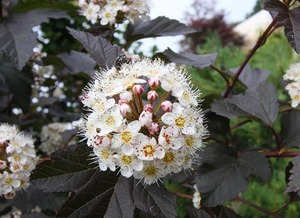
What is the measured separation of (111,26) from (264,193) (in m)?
1.38

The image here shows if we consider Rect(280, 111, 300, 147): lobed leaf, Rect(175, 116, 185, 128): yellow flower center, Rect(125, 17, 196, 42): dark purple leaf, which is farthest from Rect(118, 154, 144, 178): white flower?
Rect(125, 17, 196, 42): dark purple leaf

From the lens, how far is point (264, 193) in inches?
95.5

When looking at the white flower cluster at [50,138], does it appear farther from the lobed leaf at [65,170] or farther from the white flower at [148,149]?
the white flower at [148,149]

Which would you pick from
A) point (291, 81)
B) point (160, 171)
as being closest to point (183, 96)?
point (160, 171)

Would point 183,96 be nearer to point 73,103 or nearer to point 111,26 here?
point 111,26

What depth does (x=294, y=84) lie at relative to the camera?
142 centimetres

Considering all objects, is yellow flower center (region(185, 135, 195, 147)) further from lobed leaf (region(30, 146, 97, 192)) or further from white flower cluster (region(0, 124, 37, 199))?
white flower cluster (region(0, 124, 37, 199))

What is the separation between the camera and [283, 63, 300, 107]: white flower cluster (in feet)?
4.59

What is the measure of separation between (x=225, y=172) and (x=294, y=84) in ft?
1.23

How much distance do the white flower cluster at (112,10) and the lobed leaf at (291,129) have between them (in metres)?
0.57

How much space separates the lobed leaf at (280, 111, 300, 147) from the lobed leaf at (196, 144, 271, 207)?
114 millimetres

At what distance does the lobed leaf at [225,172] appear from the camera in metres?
1.21

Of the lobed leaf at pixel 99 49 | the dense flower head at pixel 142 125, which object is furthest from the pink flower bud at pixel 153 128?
the lobed leaf at pixel 99 49

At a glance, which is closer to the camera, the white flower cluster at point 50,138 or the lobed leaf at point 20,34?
the lobed leaf at point 20,34
